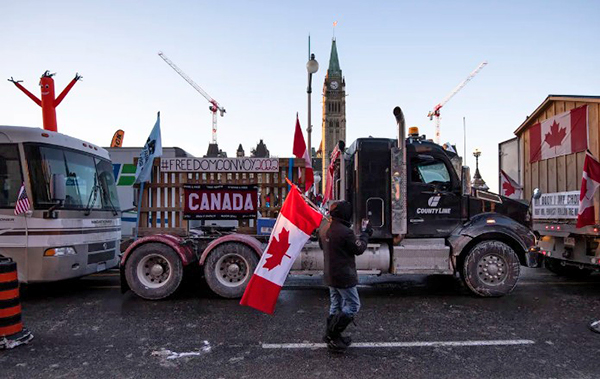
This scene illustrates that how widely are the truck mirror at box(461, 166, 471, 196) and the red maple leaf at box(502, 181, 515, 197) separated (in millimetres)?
3137

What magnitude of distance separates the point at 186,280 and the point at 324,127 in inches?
4482

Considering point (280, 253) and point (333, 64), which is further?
point (333, 64)

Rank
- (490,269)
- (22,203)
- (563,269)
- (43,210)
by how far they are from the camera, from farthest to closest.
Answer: (563,269) → (490,269) → (43,210) → (22,203)

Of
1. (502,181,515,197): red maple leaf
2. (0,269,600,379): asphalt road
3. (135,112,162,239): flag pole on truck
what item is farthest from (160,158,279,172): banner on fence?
(502,181,515,197): red maple leaf

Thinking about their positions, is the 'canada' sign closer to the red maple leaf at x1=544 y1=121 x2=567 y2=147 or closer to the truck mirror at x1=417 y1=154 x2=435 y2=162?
the truck mirror at x1=417 y1=154 x2=435 y2=162

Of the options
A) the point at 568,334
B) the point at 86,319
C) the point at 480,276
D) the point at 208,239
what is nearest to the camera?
the point at 568,334

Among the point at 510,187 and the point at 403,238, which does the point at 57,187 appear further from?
the point at 510,187

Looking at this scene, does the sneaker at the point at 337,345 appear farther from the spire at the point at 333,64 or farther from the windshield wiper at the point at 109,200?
the spire at the point at 333,64

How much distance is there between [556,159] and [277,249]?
22.2 ft

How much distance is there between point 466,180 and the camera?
7.21 meters

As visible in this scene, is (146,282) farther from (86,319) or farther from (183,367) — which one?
(183,367)

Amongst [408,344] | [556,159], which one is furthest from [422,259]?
[556,159]

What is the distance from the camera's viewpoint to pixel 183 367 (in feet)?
13.3

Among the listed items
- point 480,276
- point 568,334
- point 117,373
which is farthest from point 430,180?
point 117,373
